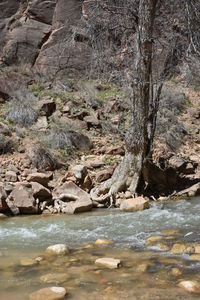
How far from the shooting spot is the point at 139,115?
8.10m

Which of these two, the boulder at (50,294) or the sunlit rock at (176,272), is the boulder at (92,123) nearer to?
the sunlit rock at (176,272)

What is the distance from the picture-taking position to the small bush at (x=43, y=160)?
8609mm

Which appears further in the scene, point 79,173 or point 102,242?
point 79,173

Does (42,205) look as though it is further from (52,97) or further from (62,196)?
(52,97)

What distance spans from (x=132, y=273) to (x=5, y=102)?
29.2 feet

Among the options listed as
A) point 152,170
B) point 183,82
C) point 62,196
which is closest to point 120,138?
point 152,170

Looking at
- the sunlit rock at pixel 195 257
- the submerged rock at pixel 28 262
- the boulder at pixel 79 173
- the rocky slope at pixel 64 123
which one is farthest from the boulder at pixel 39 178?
the sunlit rock at pixel 195 257

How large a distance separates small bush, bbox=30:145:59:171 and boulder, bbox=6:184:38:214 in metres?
1.53

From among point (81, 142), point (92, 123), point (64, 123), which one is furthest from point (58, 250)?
point (92, 123)

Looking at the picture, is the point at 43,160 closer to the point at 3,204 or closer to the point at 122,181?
the point at 122,181

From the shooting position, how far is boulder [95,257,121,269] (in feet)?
13.0

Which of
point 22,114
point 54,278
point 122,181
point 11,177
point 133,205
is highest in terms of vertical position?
point 22,114

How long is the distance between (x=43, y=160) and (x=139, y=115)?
7.09 ft

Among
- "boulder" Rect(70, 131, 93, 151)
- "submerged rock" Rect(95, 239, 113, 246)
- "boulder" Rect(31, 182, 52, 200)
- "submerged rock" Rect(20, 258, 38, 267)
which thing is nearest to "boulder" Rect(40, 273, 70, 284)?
"submerged rock" Rect(20, 258, 38, 267)
